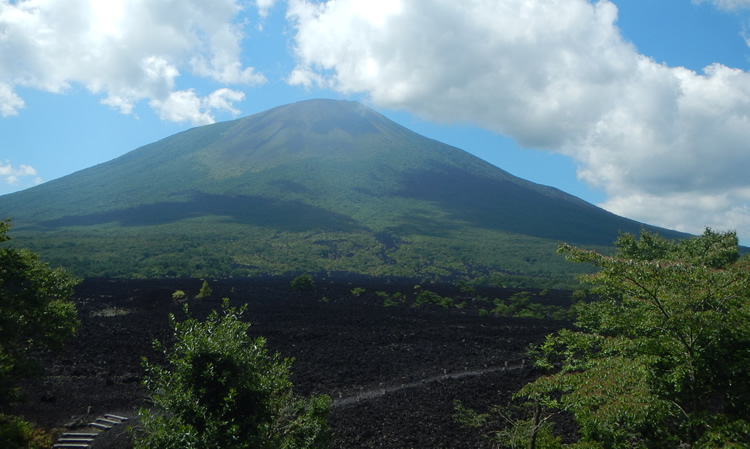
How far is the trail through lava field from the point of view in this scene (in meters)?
11.2

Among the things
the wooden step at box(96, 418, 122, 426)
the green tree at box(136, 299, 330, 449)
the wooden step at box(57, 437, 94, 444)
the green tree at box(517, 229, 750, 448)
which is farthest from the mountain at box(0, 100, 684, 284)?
the green tree at box(517, 229, 750, 448)

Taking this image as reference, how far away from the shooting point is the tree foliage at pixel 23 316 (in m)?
8.77

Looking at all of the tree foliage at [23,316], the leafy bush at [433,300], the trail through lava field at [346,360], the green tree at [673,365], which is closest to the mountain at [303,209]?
the trail through lava field at [346,360]

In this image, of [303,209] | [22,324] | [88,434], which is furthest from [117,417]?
[303,209]

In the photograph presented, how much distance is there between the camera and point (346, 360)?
649 inches

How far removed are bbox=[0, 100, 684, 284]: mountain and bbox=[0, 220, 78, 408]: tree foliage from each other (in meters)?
33.7

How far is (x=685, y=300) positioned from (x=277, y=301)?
2534cm

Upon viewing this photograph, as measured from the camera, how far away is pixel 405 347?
18609 millimetres

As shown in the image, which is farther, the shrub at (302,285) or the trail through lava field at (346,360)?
the shrub at (302,285)

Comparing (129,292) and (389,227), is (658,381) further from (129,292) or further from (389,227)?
(389,227)

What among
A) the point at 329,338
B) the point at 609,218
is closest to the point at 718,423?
the point at 329,338

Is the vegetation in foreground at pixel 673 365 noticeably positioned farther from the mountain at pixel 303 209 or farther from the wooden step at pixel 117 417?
the mountain at pixel 303 209

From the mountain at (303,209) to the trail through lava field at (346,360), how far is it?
2078 cm

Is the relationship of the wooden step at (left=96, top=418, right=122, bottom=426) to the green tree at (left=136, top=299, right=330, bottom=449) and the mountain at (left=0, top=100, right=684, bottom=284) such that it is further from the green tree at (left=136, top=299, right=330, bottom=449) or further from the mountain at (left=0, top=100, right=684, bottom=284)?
the mountain at (left=0, top=100, right=684, bottom=284)
